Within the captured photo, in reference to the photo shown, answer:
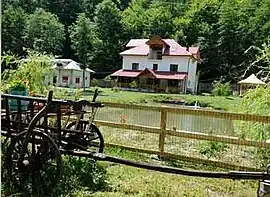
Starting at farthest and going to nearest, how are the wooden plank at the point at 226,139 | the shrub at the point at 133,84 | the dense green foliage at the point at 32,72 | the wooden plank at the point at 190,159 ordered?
1. the shrub at the point at 133,84
2. the dense green foliage at the point at 32,72
3. the wooden plank at the point at 190,159
4. the wooden plank at the point at 226,139

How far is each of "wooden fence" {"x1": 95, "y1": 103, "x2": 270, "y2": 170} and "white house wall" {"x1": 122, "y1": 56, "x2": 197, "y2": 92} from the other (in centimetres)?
2964

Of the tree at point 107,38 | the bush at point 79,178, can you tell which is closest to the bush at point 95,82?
the tree at point 107,38

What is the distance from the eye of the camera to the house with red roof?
37156 millimetres

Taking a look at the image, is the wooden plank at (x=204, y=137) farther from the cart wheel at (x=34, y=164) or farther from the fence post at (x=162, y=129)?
the cart wheel at (x=34, y=164)

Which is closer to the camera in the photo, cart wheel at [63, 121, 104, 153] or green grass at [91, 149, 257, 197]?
green grass at [91, 149, 257, 197]

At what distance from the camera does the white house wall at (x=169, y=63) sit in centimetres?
3754

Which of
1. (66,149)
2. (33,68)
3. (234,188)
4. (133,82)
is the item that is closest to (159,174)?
(234,188)

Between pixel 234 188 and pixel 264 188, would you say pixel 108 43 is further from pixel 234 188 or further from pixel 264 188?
pixel 264 188

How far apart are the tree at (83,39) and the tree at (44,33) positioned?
5.83ft

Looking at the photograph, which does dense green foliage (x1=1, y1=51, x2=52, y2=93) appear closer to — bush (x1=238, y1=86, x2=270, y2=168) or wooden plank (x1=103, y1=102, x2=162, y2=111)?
wooden plank (x1=103, y1=102, x2=162, y2=111)

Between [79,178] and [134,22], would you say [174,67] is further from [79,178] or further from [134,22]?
[79,178]

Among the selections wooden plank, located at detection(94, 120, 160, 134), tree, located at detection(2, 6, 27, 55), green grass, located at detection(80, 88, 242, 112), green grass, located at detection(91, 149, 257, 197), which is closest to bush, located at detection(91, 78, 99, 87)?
tree, located at detection(2, 6, 27, 55)

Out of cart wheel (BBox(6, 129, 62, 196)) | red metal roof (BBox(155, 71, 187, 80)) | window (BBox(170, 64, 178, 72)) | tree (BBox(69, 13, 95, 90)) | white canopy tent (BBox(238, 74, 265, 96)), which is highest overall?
tree (BBox(69, 13, 95, 90))

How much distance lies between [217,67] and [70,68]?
1525 centimetres
